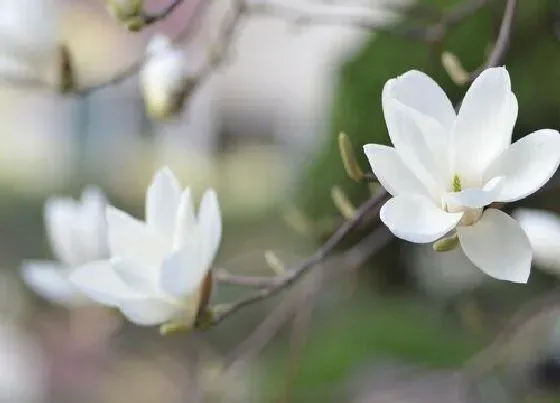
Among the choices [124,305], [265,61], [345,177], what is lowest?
[265,61]

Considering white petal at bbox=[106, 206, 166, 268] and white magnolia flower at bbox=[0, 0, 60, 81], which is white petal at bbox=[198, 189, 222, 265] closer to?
white petal at bbox=[106, 206, 166, 268]

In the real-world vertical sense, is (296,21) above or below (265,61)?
above

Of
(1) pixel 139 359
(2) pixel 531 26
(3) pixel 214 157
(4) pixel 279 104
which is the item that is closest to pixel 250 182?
(3) pixel 214 157

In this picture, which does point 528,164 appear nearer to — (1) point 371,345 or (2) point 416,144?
(2) point 416,144

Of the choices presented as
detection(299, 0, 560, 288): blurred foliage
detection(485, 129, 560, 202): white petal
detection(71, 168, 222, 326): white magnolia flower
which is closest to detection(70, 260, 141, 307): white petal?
detection(71, 168, 222, 326): white magnolia flower

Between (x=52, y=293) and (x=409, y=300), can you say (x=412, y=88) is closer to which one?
(x=52, y=293)

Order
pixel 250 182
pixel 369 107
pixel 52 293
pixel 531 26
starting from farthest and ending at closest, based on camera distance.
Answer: pixel 250 182 → pixel 369 107 → pixel 531 26 → pixel 52 293
